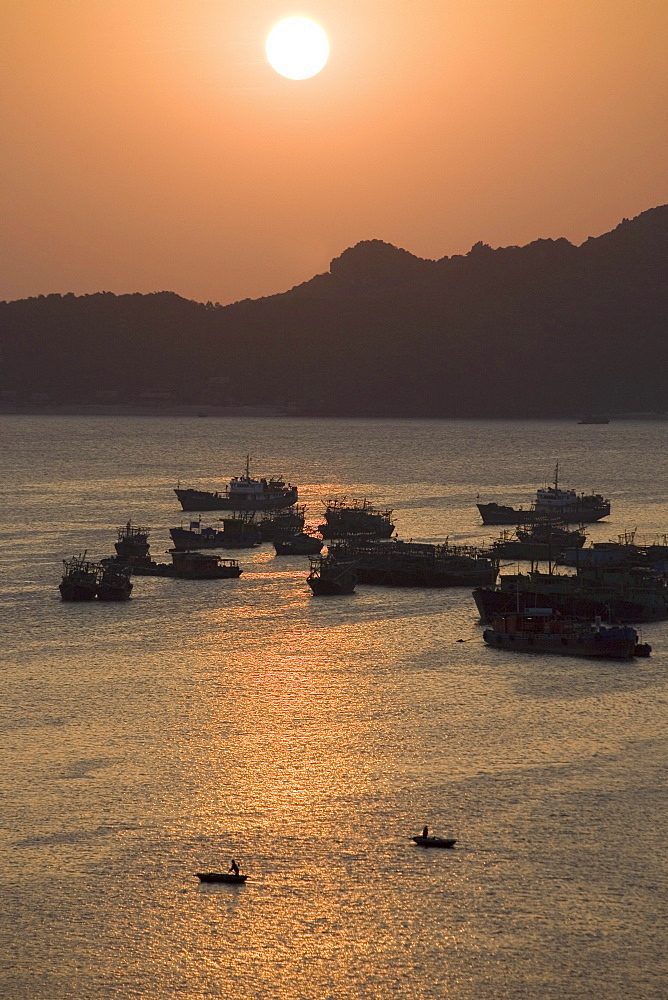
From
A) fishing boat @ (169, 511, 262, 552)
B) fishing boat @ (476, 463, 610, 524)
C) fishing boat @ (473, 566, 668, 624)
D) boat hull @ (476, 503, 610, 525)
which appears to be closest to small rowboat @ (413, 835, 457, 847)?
fishing boat @ (473, 566, 668, 624)

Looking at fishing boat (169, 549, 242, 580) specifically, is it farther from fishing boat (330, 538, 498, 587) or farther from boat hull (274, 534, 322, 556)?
boat hull (274, 534, 322, 556)

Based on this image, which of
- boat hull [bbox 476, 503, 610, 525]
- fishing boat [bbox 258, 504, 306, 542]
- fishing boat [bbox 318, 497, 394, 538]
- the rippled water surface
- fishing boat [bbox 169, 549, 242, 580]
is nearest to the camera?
the rippled water surface

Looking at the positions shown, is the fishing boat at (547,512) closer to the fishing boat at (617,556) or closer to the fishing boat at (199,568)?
the fishing boat at (617,556)

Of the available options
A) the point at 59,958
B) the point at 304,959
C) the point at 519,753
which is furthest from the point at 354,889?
the point at 519,753

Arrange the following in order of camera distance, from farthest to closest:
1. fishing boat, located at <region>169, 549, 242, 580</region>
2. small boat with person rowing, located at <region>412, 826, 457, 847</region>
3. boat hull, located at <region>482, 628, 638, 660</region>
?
fishing boat, located at <region>169, 549, 242, 580</region>
boat hull, located at <region>482, 628, 638, 660</region>
small boat with person rowing, located at <region>412, 826, 457, 847</region>

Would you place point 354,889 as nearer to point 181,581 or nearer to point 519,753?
point 519,753

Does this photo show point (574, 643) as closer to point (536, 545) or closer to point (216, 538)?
point (536, 545)
